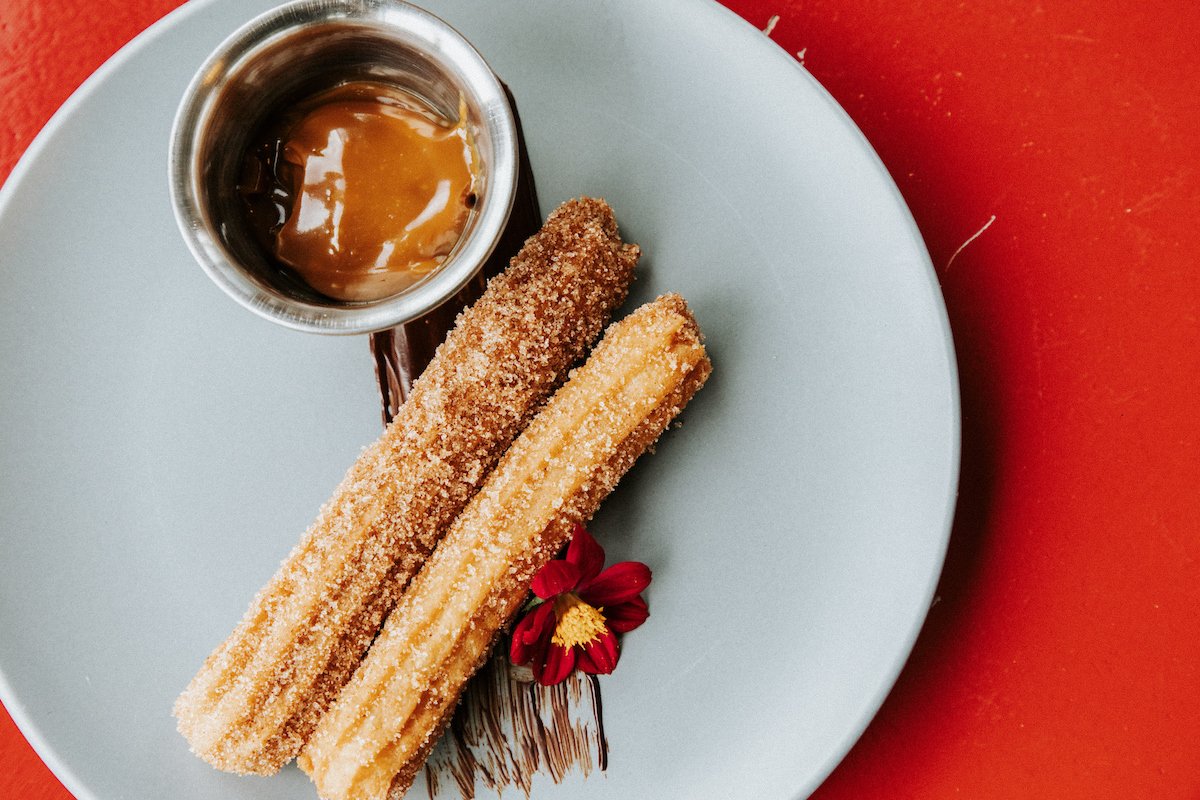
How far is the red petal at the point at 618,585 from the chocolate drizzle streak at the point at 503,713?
0.11m

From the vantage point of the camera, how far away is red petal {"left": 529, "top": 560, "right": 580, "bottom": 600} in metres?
0.91

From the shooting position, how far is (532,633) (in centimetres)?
93

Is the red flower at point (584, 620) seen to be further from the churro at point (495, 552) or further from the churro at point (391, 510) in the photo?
the churro at point (391, 510)

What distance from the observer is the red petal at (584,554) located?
92 cm

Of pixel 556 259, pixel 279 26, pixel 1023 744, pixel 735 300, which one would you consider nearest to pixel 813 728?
pixel 1023 744

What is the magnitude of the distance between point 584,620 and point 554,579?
0.22 feet

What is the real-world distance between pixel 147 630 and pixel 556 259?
0.64 m

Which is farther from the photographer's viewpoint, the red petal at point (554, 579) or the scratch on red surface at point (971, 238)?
the scratch on red surface at point (971, 238)

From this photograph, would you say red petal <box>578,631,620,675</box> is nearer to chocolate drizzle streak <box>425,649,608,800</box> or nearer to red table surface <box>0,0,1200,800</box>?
chocolate drizzle streak <box>425,649,608,800</box>

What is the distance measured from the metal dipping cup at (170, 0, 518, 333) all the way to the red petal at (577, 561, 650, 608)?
37 centimetres

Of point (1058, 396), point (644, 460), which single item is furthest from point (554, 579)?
point (1058, 396)

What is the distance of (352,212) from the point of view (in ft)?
2.58

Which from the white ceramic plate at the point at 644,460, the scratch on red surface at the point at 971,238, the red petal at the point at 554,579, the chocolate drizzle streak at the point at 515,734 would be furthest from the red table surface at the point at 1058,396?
the red petal at the point at 554,579

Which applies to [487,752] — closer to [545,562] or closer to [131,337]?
[545,562]
